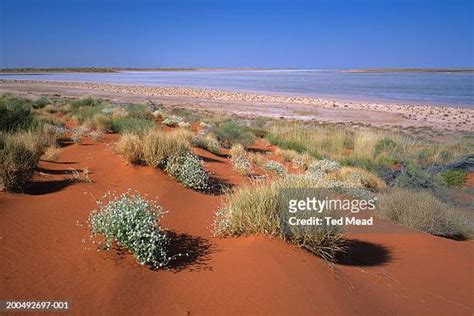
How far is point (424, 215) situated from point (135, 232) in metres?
5.25

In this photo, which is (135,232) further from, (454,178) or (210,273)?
(454,178)

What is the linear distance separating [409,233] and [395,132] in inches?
598

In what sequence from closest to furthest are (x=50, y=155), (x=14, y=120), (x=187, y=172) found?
(x=187, y=172) < (x=50, y=155) < (x=14, y=120)

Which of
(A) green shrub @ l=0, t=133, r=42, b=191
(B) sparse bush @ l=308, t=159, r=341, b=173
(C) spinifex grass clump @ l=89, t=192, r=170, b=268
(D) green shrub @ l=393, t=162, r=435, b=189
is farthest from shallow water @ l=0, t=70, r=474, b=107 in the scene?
(C) spinifex grass clump @ l=89, t=192, r=170, b=268

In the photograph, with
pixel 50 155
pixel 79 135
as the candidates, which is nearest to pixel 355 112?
pixel 79 135

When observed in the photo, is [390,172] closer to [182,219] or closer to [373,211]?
[373,211]

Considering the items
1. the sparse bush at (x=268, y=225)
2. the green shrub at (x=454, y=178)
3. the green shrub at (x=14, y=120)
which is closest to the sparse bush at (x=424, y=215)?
the sparse bush at (x=268, y=225)

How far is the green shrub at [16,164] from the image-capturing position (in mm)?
6141

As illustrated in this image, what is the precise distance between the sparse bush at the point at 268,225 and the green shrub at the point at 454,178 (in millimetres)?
8156

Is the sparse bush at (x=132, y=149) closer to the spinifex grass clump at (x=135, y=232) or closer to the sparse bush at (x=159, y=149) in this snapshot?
the sparse bush at (x=159, y=149)

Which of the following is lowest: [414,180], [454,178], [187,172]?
[454,178]

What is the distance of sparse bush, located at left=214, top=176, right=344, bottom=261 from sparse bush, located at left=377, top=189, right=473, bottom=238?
256 centimetres

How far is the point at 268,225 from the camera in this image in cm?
518

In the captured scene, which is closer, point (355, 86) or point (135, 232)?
point (135, 232)
